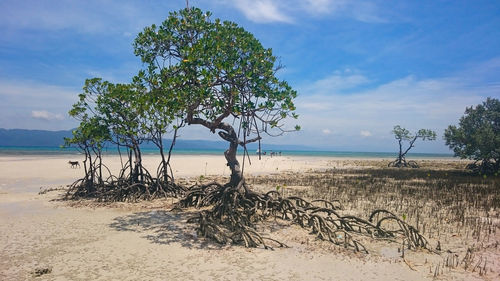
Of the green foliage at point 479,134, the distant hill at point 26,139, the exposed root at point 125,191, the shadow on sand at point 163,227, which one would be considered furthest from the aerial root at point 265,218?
the distant hill at point 26,139

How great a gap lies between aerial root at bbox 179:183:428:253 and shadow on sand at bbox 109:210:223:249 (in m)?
0.29

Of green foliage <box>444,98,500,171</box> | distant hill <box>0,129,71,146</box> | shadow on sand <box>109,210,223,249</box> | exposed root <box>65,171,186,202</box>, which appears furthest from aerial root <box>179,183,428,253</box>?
distant hill <box>0,129,71,146</box>

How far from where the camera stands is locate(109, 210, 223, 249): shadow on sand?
263 inches

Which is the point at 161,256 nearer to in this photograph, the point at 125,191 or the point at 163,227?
the point at 163,227

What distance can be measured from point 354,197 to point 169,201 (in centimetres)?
736

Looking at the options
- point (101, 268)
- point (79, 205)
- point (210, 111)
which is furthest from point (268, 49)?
point (79, 205)

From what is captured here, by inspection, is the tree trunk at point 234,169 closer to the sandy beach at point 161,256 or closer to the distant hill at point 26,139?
the sandy beach at point 161,256

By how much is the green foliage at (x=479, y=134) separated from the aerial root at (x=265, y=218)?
1752 cm

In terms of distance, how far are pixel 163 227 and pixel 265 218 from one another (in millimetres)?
2746

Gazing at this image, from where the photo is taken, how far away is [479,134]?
850 inches

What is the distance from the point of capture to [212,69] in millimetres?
7477

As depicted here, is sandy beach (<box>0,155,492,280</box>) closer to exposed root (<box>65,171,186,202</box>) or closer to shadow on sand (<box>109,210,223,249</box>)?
shadow on sand (<box>109,210,223,249</box>)

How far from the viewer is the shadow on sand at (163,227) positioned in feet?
21.9

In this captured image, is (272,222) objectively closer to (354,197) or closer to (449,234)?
(449,234)
